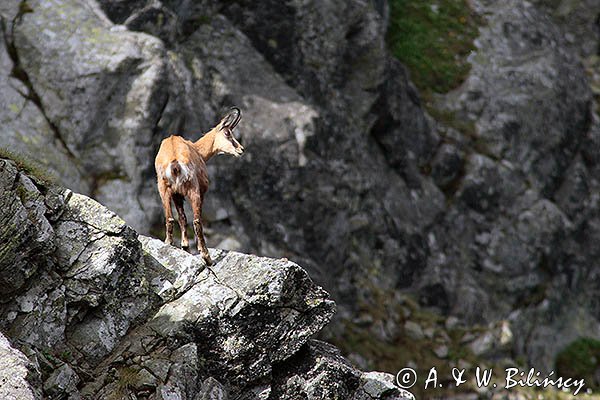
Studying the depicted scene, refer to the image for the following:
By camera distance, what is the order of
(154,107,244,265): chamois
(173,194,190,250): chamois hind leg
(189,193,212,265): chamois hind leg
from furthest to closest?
1. (173,194,190,250): chamois hind leg
2. (154,107,244,265): chamois
3. (189,193,212,265): chamois hind leg

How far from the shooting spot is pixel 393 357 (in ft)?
87.5

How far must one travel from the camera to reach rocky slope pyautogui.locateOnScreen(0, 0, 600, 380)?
23266 mm

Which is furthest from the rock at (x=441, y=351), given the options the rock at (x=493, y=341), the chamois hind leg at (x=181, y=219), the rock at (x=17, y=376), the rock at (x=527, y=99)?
the rock at (x=17, y=376)

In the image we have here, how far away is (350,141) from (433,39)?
12095 millimetres

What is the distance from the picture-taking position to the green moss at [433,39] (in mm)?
37625

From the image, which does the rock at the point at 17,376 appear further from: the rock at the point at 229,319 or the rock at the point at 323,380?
Answer: the rock at the point at 323,380

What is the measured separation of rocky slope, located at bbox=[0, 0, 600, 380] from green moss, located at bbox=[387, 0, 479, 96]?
28.1 inches

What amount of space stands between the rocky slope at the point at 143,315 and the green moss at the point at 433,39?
80.6ft

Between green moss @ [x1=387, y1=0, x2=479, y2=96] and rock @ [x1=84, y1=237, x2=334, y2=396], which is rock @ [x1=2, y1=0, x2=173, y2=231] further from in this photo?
green moss @ [x1=387, y1=0, x2=479, y2=96]

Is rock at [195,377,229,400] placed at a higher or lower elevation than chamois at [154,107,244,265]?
lower

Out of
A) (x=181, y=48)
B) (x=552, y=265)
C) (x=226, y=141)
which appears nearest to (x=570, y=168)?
(x=552, y=265)

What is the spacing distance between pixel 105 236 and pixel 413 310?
17687 mm

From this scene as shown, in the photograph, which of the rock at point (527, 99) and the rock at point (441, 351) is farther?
the rock at point (527, 99)

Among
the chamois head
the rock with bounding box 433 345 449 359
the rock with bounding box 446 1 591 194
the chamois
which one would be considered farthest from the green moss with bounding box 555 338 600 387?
the chamois
